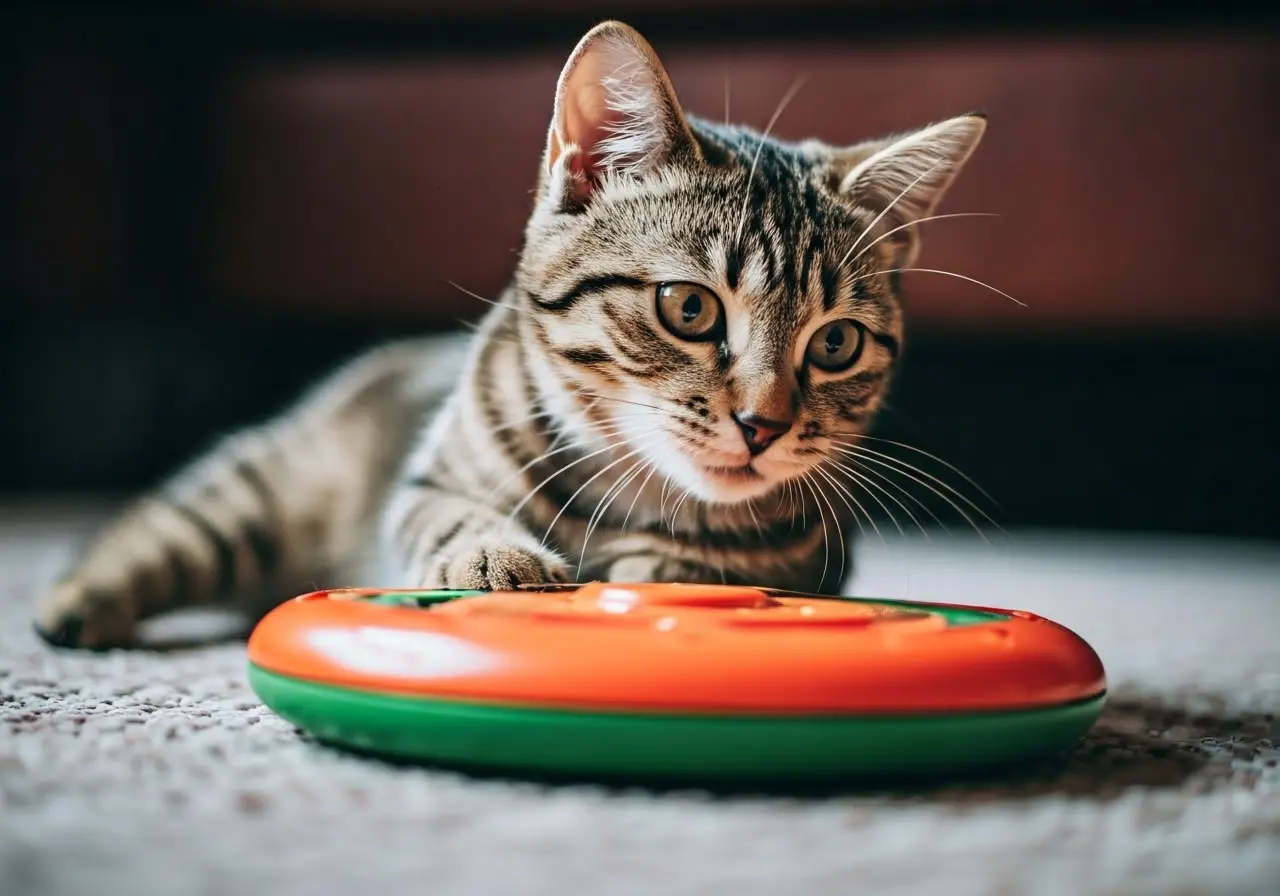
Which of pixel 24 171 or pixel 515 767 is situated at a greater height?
pixel 24 171

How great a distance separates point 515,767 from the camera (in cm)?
54

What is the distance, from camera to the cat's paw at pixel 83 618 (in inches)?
36.3

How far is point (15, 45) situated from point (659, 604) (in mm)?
1751

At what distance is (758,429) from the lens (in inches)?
30.6

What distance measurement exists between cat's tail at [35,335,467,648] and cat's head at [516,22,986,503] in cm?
33

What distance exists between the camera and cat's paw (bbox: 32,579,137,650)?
921 millimetres

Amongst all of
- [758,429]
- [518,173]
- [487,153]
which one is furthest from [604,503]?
[487,153]

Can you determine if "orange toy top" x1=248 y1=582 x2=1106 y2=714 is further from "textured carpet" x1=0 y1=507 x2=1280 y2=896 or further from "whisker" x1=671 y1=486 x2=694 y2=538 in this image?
"whisker" x1=671 y1=486 x2=694 y2=538

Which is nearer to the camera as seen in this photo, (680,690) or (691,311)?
(680,690)

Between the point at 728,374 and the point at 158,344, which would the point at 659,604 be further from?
the point at 158,344

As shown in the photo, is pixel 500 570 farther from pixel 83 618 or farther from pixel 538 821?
pixel 83 618

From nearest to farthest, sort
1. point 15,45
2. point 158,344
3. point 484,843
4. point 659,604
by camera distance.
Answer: point 484,843 → point 659,604 → point 15,45 → point 158,344

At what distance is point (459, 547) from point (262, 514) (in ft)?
1.53

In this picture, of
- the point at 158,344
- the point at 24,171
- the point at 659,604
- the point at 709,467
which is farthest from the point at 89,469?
the point at 659,604
